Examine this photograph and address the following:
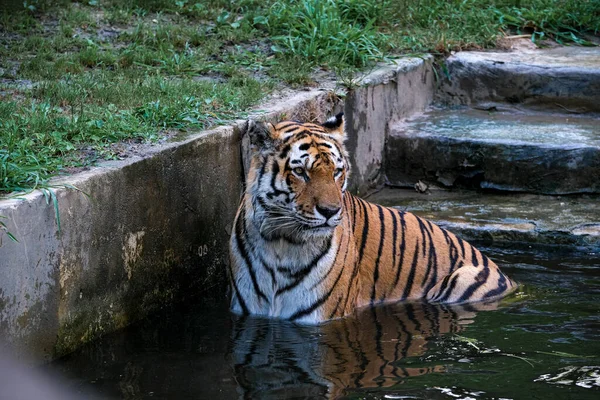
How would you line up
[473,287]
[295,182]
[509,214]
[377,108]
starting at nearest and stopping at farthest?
[295,182]
[473,287]
[509,214]
[377,108]

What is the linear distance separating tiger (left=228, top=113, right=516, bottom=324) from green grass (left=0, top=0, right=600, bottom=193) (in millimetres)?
823

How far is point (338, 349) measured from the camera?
464 centimetres

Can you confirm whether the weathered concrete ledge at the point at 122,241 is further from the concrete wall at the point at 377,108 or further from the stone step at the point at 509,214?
the stone step at the point at 509,214

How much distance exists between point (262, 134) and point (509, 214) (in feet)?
8.92

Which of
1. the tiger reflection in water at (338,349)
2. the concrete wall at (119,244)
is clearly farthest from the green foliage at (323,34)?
the tiger reflection in water at (338,349)

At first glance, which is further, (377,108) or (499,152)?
(377,108)

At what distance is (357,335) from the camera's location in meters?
4.87

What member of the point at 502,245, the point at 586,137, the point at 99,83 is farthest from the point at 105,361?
the point at 586,137

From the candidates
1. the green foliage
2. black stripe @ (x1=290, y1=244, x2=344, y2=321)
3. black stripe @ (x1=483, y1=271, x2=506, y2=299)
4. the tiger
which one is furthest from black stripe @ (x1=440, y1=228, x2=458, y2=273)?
the green foliage

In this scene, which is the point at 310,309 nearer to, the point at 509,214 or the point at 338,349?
the point at 338,349

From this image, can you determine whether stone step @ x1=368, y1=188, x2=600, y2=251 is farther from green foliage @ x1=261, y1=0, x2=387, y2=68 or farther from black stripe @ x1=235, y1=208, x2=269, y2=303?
black stripe @ x1=235, y1=208, x2=269, y2=303

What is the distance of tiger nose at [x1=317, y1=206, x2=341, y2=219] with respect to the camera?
4609 mm

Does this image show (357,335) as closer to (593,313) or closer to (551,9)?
(593,313)

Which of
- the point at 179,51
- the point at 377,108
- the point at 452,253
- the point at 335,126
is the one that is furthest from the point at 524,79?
the point at 335,126
